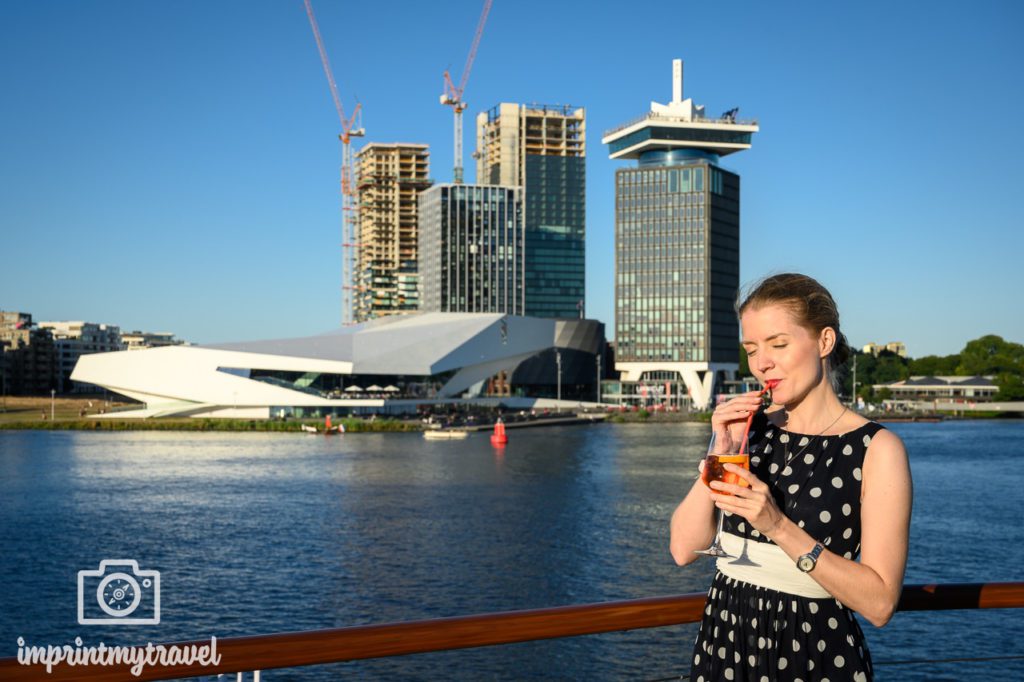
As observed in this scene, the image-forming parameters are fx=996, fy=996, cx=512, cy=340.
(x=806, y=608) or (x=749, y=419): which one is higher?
(x=749, y=419)

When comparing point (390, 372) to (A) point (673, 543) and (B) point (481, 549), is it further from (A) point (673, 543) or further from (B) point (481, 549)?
(A) point (673, 543)

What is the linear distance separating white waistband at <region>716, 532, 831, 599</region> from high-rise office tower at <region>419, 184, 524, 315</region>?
130 meters

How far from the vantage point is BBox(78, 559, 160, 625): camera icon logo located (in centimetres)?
1873

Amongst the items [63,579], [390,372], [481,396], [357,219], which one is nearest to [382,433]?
[390,372]

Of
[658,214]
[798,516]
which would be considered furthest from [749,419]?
[658,214]

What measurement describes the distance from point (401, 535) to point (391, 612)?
308 inches

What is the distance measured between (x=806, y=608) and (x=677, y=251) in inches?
4030

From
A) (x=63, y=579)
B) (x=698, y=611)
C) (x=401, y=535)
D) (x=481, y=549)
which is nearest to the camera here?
(x=698, y=611)

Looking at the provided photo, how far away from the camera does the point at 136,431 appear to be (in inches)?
2608

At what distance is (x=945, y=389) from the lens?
111 meters

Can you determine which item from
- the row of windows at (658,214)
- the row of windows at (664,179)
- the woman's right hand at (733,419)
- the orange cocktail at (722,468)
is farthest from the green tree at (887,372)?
the orange cocktail at (722,468)

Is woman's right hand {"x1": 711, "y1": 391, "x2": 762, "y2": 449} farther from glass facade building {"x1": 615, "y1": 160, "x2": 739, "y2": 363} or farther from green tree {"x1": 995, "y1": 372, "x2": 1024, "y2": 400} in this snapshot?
green tree {"x1": 995, "y1": 372, "x2": 1024, "y2": 400}

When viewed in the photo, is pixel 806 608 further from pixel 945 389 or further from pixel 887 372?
pixel 887 372

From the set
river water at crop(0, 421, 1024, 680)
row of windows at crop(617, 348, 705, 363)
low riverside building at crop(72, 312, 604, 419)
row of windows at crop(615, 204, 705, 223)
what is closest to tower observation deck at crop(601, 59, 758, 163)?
row of windows at crop(615, 204, 705, 223)
